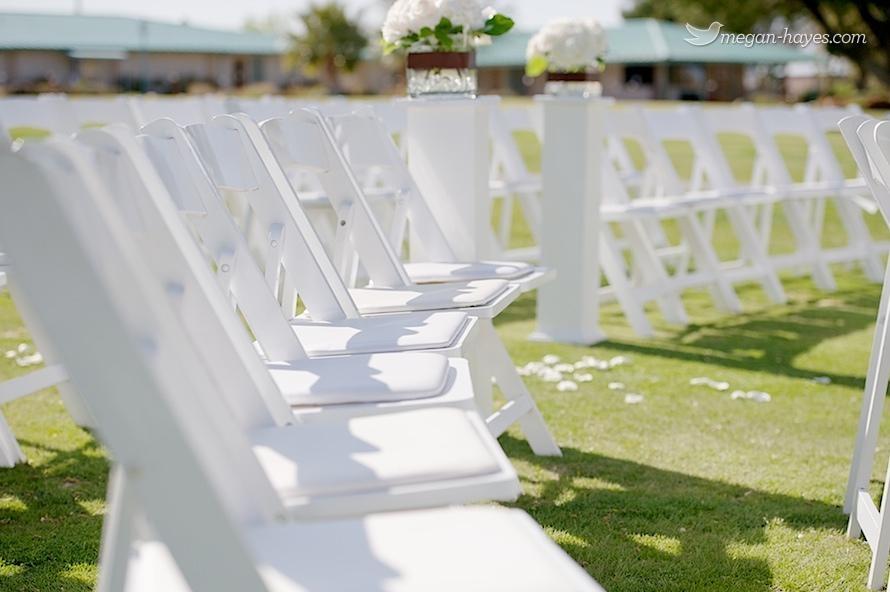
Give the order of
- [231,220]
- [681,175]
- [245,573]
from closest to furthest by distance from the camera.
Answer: [245,573]
[231,220]
[681,175]

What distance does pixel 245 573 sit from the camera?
1.54m

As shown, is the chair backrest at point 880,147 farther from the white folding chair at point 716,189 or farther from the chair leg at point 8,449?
the white folding chair at point 716,189

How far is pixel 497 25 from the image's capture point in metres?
4.60

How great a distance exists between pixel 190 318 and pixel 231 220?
2.50 ft

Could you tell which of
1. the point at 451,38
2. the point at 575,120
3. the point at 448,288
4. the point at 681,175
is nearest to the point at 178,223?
the point at 448,288

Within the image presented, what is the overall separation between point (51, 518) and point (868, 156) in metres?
2.35

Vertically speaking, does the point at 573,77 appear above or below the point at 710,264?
above

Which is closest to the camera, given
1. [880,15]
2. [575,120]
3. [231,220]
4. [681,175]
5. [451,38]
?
[231,220]

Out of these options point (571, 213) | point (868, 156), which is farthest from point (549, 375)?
point (868, 156)

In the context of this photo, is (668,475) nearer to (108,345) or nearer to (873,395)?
(873,395)

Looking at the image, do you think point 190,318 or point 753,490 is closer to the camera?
point 190,318

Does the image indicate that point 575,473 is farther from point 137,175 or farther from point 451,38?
point 137,175

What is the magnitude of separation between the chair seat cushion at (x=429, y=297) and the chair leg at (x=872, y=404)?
106 centimetres

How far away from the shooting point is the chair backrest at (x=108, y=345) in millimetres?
1479
